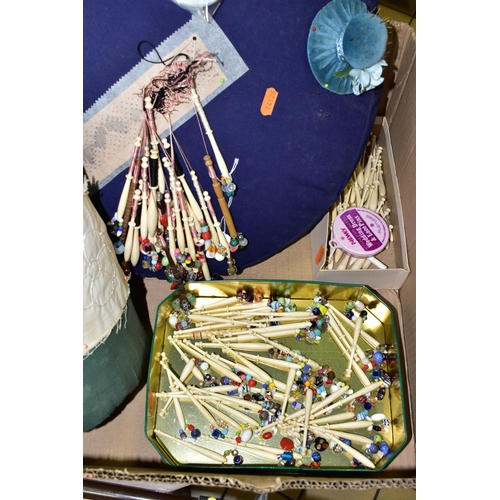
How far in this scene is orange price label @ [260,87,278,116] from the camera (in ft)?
2.25

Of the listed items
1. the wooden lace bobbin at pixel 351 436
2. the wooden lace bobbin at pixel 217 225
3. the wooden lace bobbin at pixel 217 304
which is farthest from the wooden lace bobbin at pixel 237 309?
the wooden lace bobbin at pixel 351 436

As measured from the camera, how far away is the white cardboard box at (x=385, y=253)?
881 millimetres

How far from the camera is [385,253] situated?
993 millimetres

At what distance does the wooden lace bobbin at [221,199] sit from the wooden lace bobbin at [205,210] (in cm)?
2

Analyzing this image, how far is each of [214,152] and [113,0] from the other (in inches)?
8.8

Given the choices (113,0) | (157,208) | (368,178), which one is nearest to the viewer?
(113,0)

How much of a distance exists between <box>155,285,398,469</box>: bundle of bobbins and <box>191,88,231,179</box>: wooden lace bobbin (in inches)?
9.0

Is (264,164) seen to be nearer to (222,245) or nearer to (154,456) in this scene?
(222,245)

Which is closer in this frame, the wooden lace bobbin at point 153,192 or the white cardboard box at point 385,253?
the wooden lace bobbin at point 153,192

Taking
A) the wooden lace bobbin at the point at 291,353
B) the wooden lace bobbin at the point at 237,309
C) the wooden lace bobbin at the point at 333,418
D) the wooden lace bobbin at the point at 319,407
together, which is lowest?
the wooden lace bobbin at the point at 333,418

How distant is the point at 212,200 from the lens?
755mm

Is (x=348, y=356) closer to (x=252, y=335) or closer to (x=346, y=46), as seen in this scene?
(x=252, y=335)

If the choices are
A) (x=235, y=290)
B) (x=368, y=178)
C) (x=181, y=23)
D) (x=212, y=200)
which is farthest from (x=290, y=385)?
(x=181, y=23)

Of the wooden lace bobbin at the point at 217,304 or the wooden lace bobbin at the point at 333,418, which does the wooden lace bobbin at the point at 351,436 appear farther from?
the wooden lace bobbin at the point at 217,304
